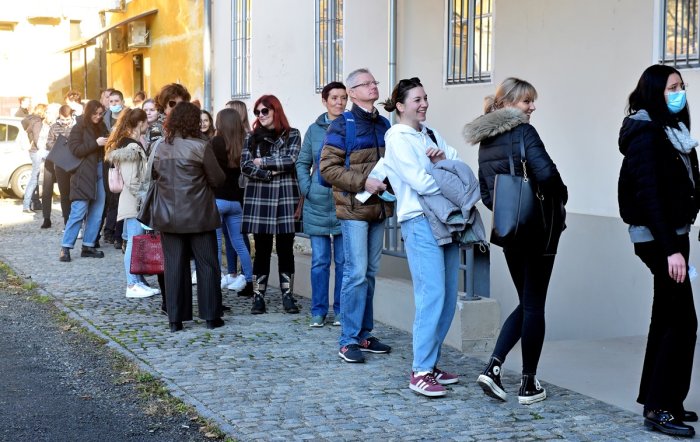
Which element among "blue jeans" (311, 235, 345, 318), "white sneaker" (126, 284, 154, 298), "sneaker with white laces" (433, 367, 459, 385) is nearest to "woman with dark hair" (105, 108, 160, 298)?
"white sneaker" (126, 284, 154, 298)

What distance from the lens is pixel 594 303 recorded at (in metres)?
9.05

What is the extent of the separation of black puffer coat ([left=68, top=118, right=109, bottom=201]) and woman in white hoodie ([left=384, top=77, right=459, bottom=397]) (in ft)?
22.7

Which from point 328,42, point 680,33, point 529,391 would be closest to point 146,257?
point 529,391

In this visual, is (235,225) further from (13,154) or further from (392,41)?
(13,154)

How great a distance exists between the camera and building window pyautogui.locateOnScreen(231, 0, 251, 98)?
1772 cm

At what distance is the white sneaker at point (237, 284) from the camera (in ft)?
33.6

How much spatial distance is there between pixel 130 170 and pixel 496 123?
5.09m

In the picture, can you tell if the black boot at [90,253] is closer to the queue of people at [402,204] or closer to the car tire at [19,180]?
the queue of people at [402,204]

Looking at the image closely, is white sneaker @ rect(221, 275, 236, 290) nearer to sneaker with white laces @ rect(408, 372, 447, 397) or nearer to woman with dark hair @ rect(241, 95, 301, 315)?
Result: woman with dark hair @ rect(241, 95, 301, 315)

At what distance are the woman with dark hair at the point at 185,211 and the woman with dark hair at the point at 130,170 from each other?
1622 millimetres

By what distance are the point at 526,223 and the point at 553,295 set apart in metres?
4.13

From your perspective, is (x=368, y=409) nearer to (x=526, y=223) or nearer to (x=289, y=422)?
(x=289, y=422)

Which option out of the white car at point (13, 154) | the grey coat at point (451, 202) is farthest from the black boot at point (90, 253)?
the white car at point (13, 154)

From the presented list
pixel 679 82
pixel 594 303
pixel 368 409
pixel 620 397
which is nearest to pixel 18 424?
pixel 368 409
